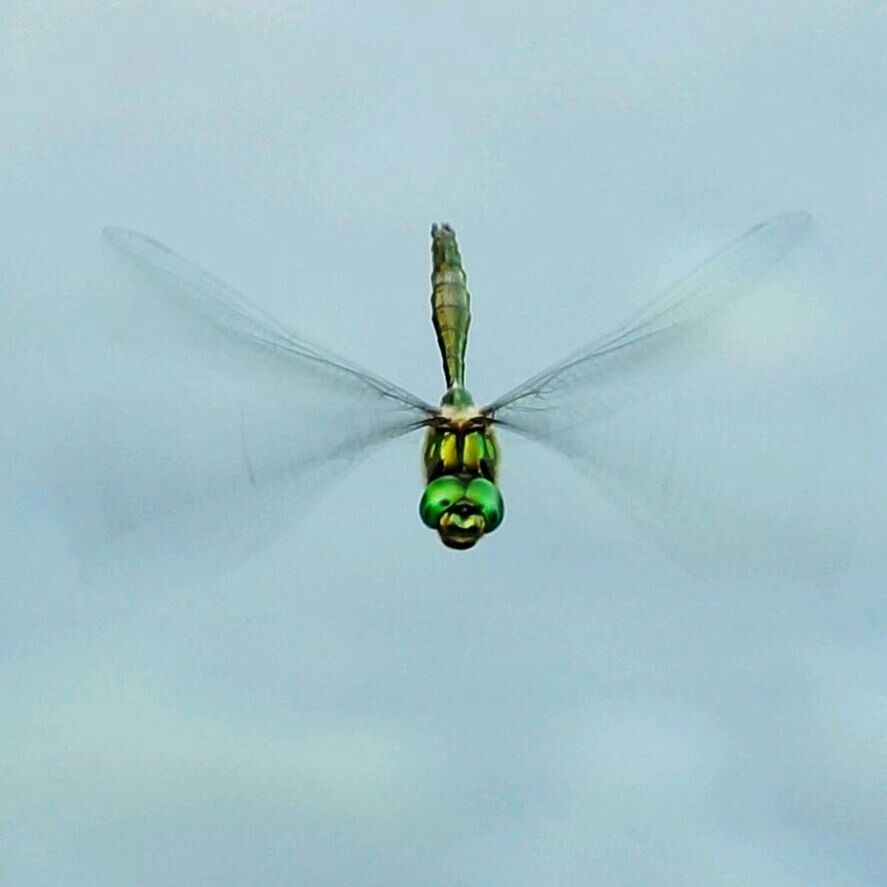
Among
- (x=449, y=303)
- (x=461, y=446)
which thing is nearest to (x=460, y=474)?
(x=461, y=446)

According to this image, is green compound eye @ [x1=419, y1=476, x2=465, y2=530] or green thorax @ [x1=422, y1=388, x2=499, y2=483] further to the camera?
green thorax @ [x1=422, y1=388, x2=499, y2=483]

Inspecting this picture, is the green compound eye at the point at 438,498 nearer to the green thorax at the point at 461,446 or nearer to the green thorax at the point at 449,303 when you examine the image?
the green thorax at the point at 461,446

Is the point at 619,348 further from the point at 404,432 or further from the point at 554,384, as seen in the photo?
the point at 404,432

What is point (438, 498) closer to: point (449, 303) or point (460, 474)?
point (460, 474)

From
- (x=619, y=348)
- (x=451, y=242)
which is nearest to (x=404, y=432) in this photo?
(x=619, y=348)

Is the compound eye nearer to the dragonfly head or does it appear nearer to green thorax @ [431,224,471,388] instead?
the dragonfly head

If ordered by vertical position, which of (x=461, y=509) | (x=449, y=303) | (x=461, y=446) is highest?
(x=449, y=303)

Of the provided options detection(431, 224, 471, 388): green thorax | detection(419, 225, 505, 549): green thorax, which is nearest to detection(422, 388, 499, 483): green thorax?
detection(419, 225, 505, 549): green thorax
